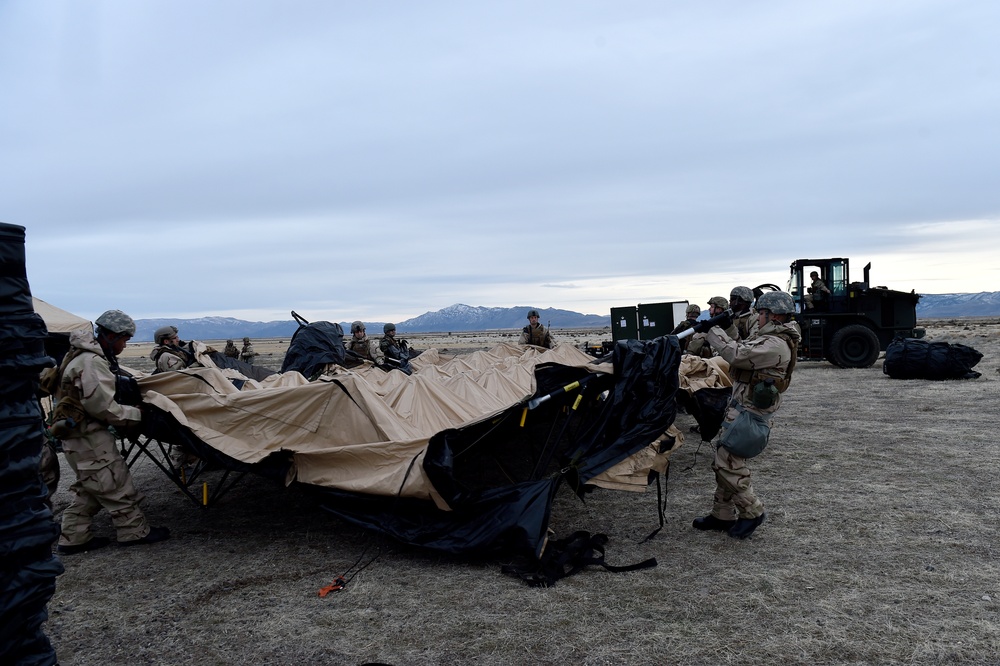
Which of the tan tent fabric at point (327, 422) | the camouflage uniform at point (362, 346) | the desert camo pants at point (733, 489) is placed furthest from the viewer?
the camouflage uniform at point (362, 346)

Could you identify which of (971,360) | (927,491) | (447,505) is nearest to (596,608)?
(447,505)

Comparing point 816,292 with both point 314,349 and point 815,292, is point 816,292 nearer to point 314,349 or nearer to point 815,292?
point 815,292

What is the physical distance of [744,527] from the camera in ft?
17.0

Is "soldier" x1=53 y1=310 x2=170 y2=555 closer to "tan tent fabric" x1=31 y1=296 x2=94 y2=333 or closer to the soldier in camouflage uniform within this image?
the soldier in camouflage uniform

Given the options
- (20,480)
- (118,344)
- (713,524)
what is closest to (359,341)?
(118,344)

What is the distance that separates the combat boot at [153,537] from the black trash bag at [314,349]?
3163mm

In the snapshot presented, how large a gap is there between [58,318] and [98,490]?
8.51m

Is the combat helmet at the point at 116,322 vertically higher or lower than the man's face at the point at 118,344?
higher

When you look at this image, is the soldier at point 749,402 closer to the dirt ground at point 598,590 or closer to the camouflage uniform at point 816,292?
the dirt ground at point 598,590

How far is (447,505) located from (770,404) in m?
2.60

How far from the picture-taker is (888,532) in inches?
202

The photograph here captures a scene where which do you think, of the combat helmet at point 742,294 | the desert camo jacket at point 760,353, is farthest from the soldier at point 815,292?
the desert camo jacket at point 760,353

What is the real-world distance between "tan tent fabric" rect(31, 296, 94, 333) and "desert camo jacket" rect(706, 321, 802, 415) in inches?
437

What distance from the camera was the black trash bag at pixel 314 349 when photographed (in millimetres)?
8602
